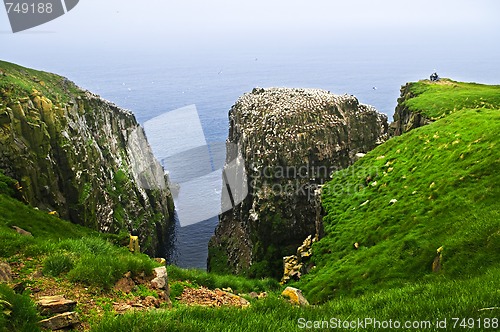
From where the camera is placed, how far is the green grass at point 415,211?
16719 millimetres

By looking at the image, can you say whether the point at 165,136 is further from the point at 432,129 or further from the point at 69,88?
the point at 432,129

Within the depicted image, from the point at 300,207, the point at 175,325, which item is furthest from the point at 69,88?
the point at 175,325

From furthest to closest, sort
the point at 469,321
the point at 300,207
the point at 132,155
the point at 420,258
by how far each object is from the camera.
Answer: the point at 132,155 → the point at 300,207 → the point at 420,258 → the point at 469,321

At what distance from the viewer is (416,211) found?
23781 millimetres

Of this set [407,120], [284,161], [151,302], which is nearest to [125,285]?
[151,302]

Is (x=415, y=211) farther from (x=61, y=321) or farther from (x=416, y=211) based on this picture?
(x=61, y=321)

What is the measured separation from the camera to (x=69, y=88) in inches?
3903

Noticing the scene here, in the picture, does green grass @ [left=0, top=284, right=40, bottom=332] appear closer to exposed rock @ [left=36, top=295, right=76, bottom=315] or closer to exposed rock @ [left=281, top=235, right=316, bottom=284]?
exposed rock @ [left=36, top=295, right=76, bottom=315]

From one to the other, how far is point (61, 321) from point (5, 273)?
393 cm

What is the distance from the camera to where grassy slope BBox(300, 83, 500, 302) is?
16.5 m

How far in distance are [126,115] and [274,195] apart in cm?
7064

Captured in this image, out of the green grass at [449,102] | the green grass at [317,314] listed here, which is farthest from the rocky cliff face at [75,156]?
the green grass at [449,102]

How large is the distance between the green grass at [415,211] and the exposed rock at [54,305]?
13.6m

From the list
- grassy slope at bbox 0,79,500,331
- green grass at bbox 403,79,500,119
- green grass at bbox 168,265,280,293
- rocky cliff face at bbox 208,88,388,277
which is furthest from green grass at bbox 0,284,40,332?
rocky cliff face at bbox 208,88,388,277
